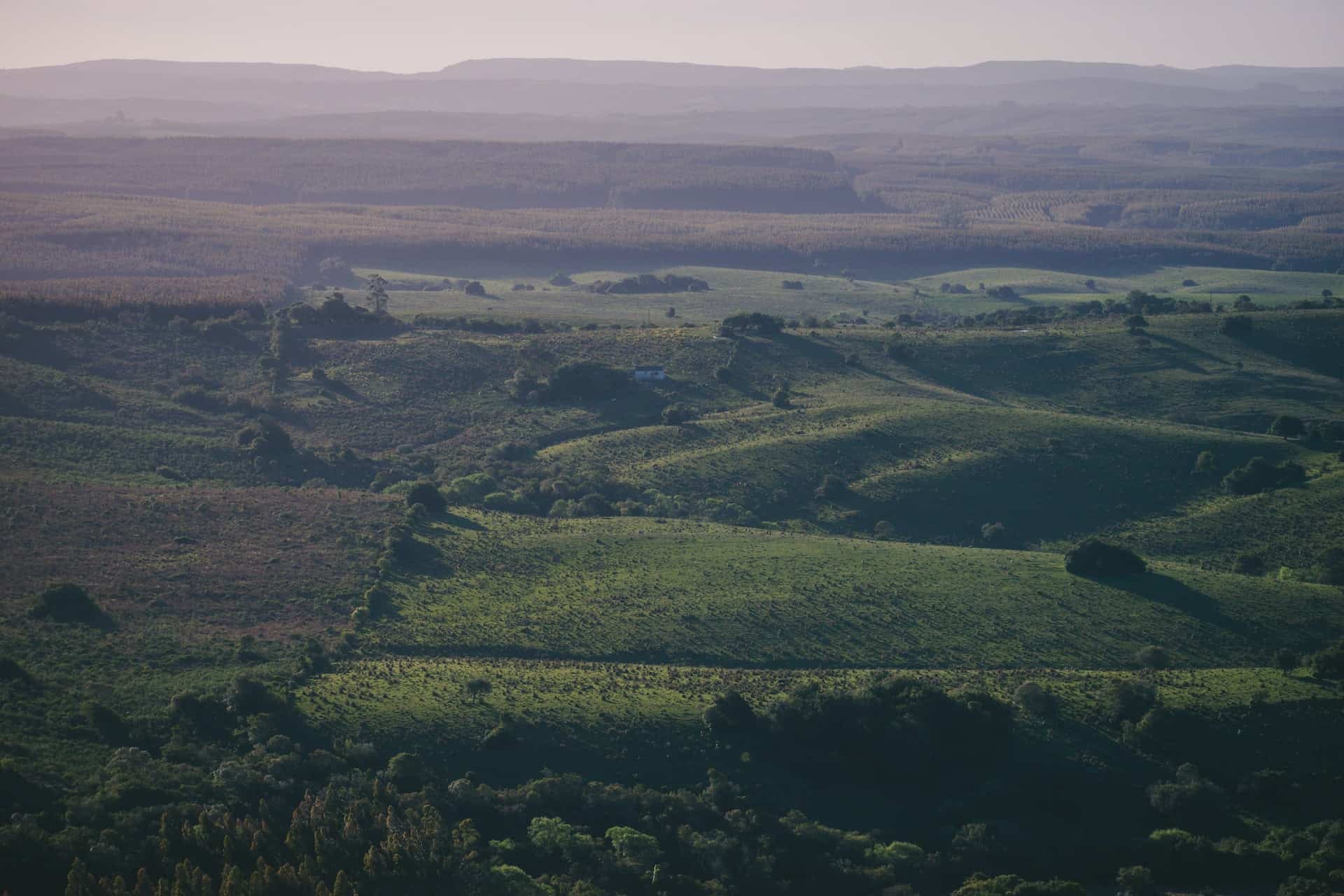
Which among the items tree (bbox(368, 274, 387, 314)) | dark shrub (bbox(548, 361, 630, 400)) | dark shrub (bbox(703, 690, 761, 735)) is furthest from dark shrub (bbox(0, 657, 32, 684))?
tree (bbox(368, 274, 387, 314))

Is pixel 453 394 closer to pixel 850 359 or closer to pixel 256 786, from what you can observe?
pixel 850 359

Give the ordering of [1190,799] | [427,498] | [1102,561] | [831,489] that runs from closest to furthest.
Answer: [1190,799] < [1102,561] < [427,498] < [831,489]

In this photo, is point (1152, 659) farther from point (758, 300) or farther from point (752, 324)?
point (758, 300)

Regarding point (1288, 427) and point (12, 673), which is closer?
point (12, 673)

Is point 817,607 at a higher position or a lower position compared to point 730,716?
higher

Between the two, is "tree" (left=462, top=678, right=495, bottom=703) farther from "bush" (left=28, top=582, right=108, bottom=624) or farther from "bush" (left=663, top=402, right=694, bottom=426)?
"bush" (left=663, top=402, right=694, bottom=426)

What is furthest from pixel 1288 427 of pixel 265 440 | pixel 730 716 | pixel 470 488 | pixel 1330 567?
pixel 265 440

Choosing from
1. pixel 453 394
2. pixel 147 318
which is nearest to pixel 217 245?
pixel 147 318
